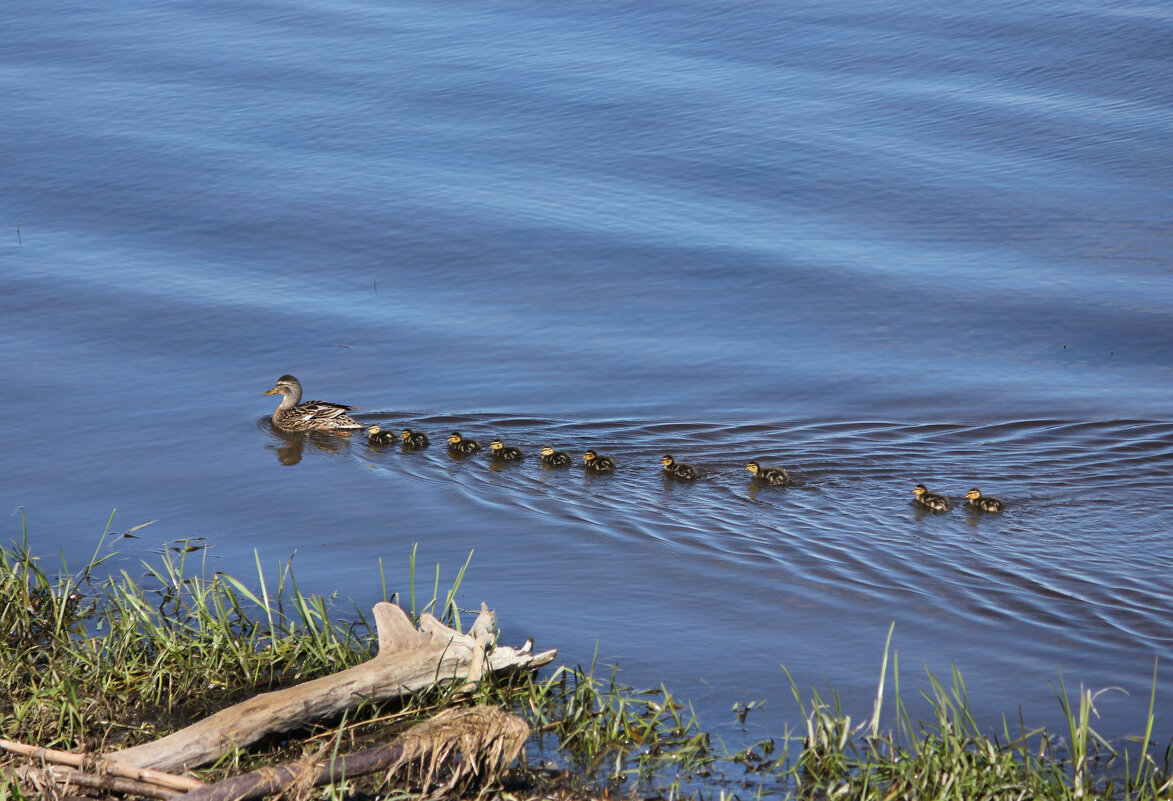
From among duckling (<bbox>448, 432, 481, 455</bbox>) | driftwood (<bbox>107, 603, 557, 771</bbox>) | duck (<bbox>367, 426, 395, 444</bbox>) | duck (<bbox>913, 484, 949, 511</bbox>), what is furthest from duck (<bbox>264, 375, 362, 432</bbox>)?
driftwood (<bbox>107, 603, 557, 771</bbox>)

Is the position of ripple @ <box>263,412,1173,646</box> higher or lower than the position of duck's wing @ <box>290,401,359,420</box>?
lower

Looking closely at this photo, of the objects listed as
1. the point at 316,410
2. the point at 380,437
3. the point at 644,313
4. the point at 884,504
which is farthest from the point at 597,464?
the point at 644,313

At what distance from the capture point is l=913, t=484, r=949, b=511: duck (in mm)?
9008

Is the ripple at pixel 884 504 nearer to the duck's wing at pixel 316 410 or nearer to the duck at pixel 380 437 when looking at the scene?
the duck at pixel 380 437

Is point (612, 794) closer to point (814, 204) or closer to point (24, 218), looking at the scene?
→ point (814, 204)

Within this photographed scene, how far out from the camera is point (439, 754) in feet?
17.5

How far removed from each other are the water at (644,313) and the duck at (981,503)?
11cm

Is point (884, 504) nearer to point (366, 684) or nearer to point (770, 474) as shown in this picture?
point (770, 474)

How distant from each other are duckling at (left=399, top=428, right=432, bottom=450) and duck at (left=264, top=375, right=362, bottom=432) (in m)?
0.61

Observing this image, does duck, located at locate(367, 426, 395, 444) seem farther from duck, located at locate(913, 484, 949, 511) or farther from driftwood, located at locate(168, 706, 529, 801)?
driftwood, located at locate(168, 706, 529, 801)

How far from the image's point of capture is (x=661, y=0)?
71.7 ft

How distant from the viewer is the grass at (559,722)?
526 centimetres

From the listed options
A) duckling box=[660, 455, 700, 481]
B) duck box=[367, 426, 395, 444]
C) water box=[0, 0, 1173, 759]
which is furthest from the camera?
duck box=[367, 426, 395, 444]

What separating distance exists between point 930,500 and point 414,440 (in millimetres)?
3754
